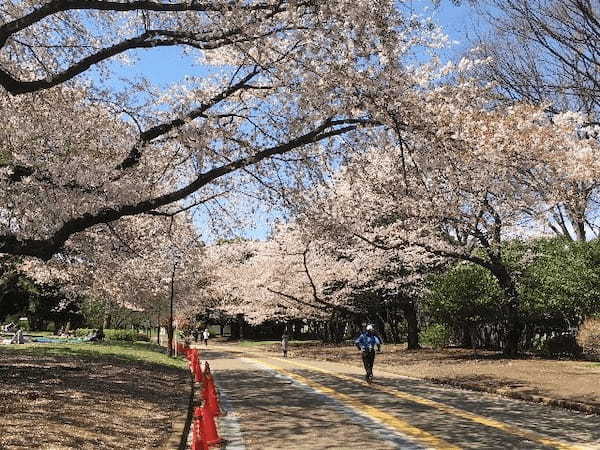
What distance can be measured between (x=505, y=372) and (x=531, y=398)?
534cm

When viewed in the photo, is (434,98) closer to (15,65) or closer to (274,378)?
(15,65)

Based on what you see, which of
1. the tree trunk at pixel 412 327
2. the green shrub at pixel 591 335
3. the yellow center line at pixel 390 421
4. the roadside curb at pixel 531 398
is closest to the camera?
the yellow center line at pixel 390 421

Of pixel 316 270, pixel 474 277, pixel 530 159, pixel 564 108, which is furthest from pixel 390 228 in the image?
pixel 316 270

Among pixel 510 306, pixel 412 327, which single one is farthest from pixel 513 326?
pixel 412 327

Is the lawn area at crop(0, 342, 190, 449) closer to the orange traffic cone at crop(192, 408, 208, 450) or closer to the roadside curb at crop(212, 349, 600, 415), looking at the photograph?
the orange traffic cone at crop(192, 408, 208, 450)

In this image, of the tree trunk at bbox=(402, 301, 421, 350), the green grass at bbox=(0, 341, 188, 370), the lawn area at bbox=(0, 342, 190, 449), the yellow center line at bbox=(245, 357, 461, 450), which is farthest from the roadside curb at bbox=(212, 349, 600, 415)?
the tree trunk at bbox=(402, 301, 421, 350)

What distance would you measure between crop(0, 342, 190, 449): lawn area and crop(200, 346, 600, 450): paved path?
1.40 m

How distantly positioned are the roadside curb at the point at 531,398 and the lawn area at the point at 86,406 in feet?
25.5

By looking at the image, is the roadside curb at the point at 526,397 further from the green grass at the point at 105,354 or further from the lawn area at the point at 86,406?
the green grass at the point at 105,354

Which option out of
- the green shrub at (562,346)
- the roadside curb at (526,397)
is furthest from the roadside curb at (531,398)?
the green shrub at (562,346)

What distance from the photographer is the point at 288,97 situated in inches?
430

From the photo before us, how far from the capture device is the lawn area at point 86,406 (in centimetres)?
771

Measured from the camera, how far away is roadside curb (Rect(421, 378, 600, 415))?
1238 centimetres

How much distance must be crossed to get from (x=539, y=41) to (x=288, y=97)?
12.4m
